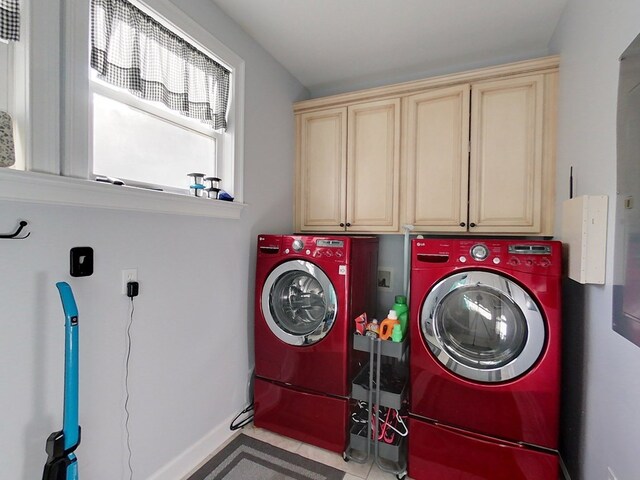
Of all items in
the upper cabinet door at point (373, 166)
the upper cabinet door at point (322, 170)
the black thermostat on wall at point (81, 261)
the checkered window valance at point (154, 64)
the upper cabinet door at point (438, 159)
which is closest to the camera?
the black thermostat on wall at point (81, 261)

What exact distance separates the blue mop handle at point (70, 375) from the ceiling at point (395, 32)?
5.70 feet

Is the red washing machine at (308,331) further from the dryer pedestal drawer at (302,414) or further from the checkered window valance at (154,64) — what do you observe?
the checkered window valance at (154,64)

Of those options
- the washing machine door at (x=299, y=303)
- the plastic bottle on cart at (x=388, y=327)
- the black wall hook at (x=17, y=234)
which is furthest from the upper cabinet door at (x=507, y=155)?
the black wall hook at (x=17, y=234)

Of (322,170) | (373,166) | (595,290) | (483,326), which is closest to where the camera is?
(595,290)

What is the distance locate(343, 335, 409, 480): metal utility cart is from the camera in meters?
1.59

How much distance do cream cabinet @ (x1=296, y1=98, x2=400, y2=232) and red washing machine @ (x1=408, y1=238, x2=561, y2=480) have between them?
654 mm

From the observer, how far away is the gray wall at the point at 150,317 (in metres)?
0.97

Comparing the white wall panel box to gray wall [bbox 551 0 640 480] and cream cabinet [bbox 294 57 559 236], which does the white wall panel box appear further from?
cream cabinet [bbox 294 57 559 236]

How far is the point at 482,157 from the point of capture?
6.00ft

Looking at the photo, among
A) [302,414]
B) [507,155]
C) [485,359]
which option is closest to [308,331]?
[302,414]

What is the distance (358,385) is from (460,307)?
2.38ft

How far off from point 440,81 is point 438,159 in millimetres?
506

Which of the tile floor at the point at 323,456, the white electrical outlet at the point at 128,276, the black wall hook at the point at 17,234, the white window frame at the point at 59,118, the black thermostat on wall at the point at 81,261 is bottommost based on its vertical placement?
the tile floor at the point at 323,456

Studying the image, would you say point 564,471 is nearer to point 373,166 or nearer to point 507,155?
point 507,155
